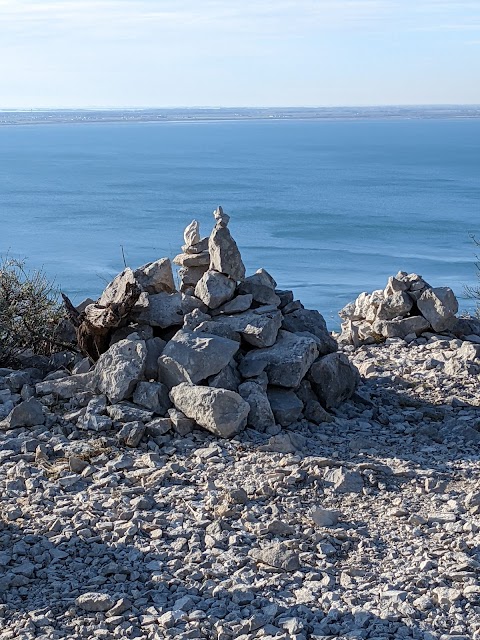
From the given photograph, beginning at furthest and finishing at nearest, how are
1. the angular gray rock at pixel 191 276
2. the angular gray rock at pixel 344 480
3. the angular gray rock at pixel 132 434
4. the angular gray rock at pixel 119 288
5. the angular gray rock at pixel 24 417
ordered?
the angular gray rock at pixel 191 276 → the angular gray rock at pixel 119 288 → the angular gray rock at pixel 24 417 → the angular gray rock at pixel 132 434 → the angular gray rock at pixel 344 480

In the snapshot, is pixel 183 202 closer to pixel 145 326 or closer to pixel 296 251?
pixel 296 251

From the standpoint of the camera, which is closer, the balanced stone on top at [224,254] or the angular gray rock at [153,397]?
the angular gray rock at [153,397]

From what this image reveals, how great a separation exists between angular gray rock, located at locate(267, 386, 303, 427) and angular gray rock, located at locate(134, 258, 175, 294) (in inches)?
80.7

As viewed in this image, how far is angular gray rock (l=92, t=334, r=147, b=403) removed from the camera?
8.93 meters

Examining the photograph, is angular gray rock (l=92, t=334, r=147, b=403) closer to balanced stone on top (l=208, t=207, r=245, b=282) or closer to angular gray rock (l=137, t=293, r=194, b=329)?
angular gray rock (l=137, t=293, r=194, b=329)

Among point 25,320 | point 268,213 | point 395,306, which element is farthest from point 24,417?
point 268,213

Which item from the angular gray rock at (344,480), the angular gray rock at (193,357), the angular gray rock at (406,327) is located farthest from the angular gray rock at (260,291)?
the angular gray rock at (344,480)

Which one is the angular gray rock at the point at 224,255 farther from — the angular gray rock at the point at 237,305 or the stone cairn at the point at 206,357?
the angular gray rock at the point at 237,305

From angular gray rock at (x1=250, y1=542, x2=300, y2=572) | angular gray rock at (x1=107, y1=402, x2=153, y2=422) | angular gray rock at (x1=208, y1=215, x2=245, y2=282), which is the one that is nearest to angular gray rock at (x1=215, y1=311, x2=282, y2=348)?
angular gray rock at (x1=208, y1=215, x2=245, y2=282)

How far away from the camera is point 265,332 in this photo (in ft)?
31.3

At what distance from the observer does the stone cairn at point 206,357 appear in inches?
341

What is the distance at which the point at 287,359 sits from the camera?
9352 mm

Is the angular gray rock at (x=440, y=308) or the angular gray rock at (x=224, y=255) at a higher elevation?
the angular gray rock at (x=224, y=255)

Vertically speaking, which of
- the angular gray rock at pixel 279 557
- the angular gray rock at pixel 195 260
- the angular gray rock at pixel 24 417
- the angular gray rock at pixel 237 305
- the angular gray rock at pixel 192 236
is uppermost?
the angular gray rock at pixel 192 236
